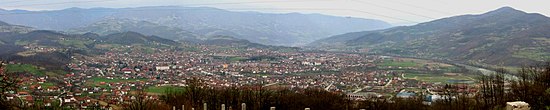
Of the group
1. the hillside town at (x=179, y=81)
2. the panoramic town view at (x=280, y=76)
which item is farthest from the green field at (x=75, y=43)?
the hillside town at (x=179, y=81)

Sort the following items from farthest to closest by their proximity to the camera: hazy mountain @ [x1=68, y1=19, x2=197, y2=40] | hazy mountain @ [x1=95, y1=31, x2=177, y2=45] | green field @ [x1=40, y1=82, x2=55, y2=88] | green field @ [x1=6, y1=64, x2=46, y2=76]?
1. hazy mountain @ [x1=68, y1=19, x2=197, y2=40]
2. hazy mountain @ [x1=95, y1=31, x2=177, y2=45]
3. green field @ [x1=6, y1=64, x2=46, y2=76]
4. green field @ [x1=40, y1=82, x2=55, y2=88]

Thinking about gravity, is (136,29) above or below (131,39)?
below

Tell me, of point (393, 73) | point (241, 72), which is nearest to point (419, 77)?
point (393, 73)

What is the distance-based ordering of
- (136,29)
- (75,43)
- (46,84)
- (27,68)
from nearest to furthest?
(46,84) < (27,68) < (75,43) < (136,29)

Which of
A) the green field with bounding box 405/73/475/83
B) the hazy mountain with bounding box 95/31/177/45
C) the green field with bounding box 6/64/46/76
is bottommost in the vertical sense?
the green field with bounding box 405/73/475/83

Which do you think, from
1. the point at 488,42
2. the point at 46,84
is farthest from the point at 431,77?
the point at 488,42

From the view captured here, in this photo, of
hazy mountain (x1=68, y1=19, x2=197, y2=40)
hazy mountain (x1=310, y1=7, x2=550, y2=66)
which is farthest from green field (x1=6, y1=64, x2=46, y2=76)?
hazy mountain (x1=68, y1=19, x2=197, y2=40)

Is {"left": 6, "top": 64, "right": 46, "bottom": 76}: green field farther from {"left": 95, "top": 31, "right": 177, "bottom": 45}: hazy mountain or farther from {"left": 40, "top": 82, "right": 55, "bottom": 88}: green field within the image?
{"left": 95, "top": 31, "right": 177, "bottom": 45}: hazy mountain

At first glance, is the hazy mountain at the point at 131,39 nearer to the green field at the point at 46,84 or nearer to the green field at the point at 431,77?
the green field at the point at 46,84

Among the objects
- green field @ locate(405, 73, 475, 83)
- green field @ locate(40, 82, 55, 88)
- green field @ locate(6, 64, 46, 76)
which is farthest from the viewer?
green field @ locate(405, 73, 475, 83)

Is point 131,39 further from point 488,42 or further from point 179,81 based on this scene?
point 488,42

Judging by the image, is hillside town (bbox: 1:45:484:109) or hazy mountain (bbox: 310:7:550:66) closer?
hillside town (bbox: 1:45:484:109)

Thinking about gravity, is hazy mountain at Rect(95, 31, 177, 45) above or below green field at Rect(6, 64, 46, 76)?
below
